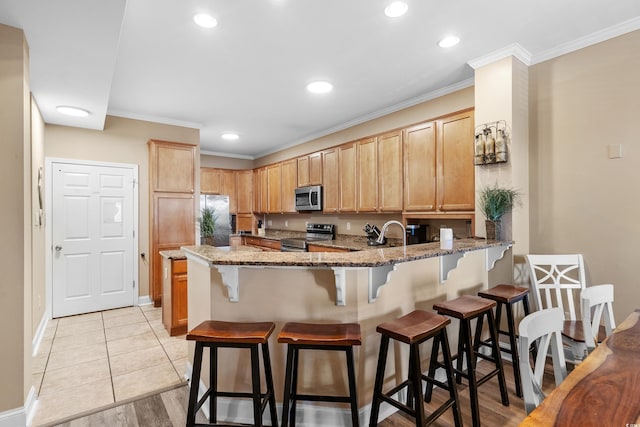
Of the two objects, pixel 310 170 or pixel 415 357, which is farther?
pixel 310 170

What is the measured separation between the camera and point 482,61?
2936 millimetres

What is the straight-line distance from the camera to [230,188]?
700 centimetres

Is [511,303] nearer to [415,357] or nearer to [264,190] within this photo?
[415,357]

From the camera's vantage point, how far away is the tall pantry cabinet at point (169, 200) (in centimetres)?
449

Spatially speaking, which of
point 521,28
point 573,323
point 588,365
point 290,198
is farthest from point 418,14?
point 290,198

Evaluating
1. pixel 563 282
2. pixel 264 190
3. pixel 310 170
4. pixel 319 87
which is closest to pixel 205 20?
pixel 319 87

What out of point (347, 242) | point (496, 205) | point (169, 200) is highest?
point (169, 200)

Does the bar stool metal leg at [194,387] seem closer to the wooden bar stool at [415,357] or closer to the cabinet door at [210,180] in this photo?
the wooden bar stool at [415,357]

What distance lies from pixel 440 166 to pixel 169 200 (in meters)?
3.64

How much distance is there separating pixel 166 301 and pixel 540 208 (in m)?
3.89

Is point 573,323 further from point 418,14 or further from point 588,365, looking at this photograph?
point 418,14

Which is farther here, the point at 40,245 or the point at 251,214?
the point at 251,214

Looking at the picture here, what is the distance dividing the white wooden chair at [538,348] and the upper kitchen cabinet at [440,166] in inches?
82.6

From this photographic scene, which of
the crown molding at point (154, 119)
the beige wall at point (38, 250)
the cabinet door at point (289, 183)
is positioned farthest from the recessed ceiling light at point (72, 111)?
the cabinet door at point (289, 183)
